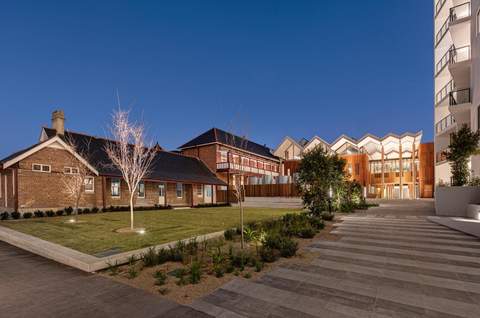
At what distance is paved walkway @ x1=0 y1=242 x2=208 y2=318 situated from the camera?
146 inches

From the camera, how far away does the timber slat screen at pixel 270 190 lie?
38062 millimetres

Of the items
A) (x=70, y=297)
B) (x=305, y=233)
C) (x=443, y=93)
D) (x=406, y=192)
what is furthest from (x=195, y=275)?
(x=406, y=192)

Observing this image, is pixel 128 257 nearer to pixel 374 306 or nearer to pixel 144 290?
pixel 144 290

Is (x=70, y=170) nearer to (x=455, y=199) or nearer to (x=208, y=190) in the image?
(x=208, y=190)

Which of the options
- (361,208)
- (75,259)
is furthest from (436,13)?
(75,259)

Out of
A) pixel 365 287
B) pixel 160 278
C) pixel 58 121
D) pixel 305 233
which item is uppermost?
pixel 58 121

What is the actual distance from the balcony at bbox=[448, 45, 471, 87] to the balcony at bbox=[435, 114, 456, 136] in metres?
3.67

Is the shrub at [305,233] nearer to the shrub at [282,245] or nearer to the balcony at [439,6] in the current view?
the shrub at [282,245]

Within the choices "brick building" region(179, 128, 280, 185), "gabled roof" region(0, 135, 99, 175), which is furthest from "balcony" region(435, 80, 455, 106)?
"gabled roof" region(0, 135, 99, 175)

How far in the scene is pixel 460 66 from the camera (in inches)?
709

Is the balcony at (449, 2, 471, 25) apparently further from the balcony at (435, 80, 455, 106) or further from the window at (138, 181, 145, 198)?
the window at (138, 181, 145, 198)

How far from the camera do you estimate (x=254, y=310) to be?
3684 millimetres

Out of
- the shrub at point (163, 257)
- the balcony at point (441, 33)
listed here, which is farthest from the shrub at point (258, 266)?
the balcony at point (441, 33)

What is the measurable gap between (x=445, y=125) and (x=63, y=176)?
3389 centimetres
